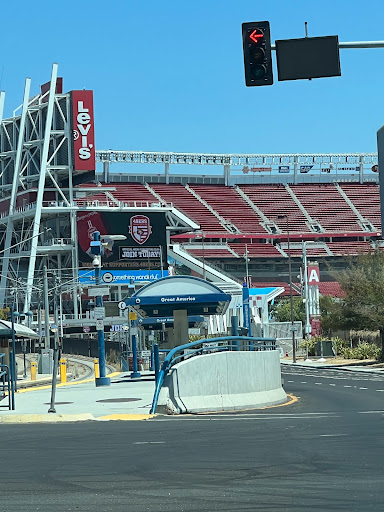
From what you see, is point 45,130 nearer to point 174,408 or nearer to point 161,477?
point 174,408

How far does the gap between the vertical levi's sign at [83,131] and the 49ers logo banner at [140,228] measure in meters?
8.38

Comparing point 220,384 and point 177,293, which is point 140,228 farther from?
point 220,384

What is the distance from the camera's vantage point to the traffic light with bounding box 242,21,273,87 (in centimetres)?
1511

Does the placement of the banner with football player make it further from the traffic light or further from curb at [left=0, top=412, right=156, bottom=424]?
the traffic light

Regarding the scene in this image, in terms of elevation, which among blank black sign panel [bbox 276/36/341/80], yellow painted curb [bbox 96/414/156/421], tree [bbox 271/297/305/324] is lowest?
yellow painted curb [bbox 96/414/156/421]

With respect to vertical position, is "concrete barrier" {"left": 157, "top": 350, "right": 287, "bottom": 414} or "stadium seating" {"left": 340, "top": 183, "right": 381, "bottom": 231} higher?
"stadium seating" {"left": 340, "top": 183, "right": 381, "bottom": 231}

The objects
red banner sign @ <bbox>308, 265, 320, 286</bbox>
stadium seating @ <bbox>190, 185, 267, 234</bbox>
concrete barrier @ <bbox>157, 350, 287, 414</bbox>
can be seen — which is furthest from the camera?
stadium seating @ <bbox>190, 185, 267, 234</bbox>

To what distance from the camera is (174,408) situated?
19.9m

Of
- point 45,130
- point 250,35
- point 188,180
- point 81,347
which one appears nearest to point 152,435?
point 250,35

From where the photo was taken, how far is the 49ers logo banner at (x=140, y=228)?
10181 cm

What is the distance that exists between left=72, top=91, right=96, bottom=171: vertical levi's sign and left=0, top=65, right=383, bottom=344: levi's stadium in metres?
0.11

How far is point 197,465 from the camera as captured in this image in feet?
36.4

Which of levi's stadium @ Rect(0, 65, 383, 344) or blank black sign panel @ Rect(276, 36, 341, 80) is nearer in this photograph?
blank black sign panel @ Rect(276, 36, 341, 80)

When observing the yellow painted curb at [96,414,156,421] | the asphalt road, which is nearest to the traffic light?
the asphalt road
